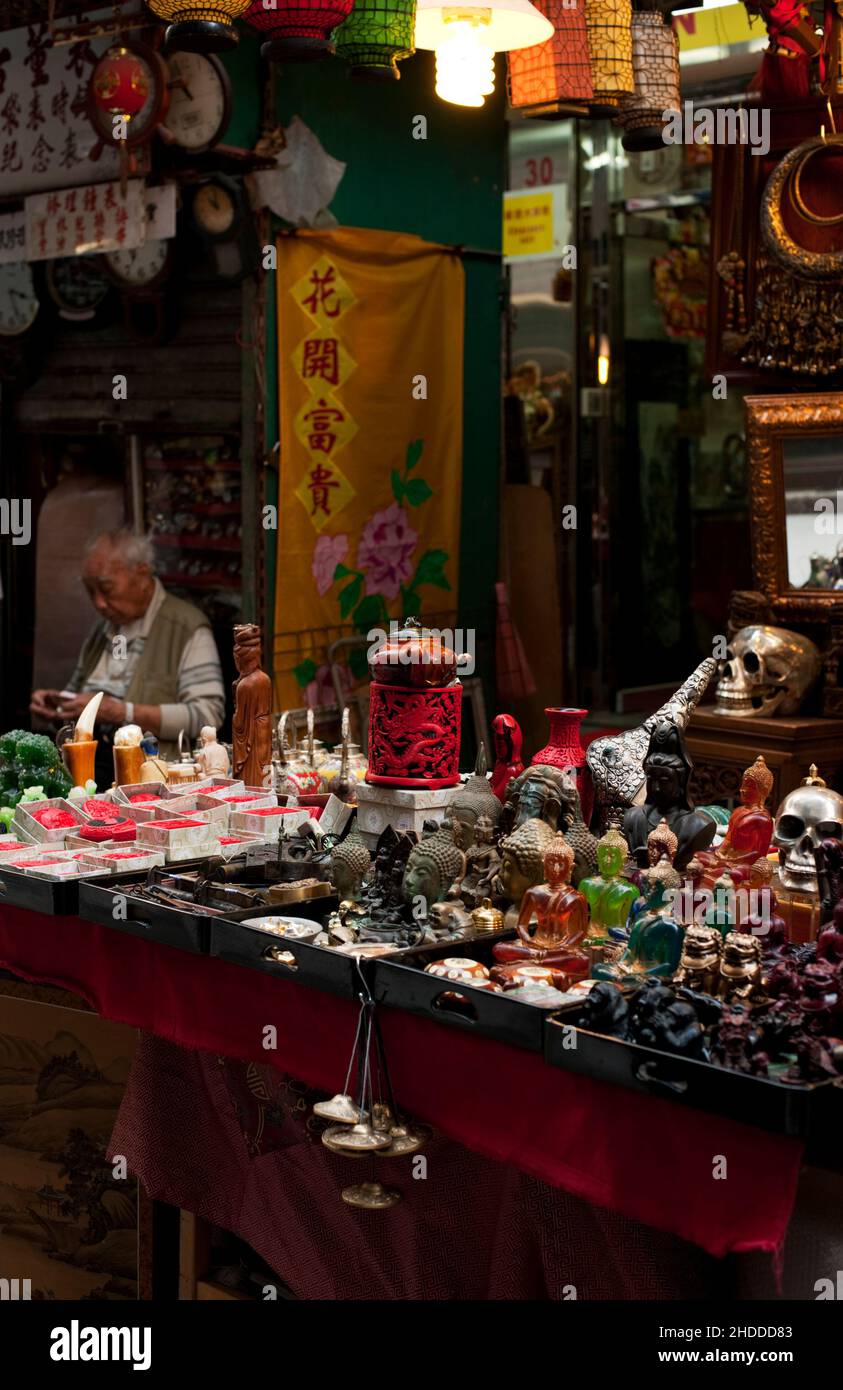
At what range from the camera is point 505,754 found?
3197 millimetres

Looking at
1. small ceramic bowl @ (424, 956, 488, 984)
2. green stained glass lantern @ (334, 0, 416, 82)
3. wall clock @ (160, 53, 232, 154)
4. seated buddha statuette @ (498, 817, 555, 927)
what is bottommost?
small ceramic bowl @ (424, 956, 488, 984)

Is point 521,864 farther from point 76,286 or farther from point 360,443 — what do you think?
point 76,286

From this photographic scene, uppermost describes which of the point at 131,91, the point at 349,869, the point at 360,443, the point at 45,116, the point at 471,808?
the point at 45,116

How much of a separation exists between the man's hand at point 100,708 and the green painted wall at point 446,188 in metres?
1.16

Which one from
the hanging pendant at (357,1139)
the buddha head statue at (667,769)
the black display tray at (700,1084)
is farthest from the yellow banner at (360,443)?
the black display tray at (700,1084)

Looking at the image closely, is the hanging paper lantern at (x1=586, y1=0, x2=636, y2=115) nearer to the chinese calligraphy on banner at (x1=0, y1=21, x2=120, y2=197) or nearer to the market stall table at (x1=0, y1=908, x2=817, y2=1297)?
the market stall table at (x1=0, y1=908, x2=817, y2=1297)

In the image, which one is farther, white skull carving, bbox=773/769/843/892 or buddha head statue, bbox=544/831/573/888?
white skull carving, bbox=773/769/843/892

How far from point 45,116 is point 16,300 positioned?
1077 mm

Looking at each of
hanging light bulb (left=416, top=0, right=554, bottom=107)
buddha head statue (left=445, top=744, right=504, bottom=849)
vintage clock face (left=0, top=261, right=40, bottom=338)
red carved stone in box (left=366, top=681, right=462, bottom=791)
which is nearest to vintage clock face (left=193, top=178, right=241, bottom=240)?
vintage clock face (left=0, top=261, right=40, bottom=338)

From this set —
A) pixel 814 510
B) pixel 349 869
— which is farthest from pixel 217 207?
pixel 349 869

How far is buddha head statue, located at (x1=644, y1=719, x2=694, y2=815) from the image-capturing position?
110 inches

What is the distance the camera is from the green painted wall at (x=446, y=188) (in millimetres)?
6059

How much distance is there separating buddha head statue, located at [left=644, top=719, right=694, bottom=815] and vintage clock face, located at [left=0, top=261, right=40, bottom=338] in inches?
188
